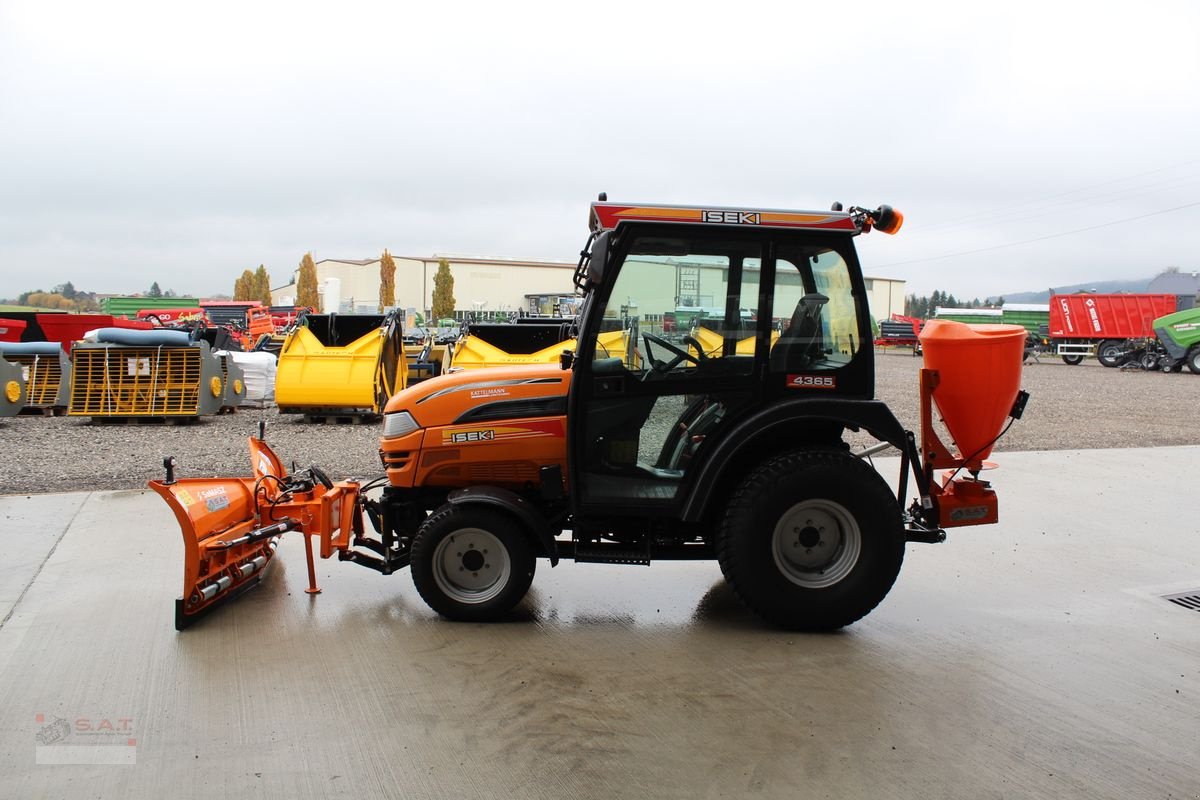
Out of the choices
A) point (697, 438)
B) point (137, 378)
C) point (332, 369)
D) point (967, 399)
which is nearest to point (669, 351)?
point (697, 438)

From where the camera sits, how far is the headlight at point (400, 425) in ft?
16.6

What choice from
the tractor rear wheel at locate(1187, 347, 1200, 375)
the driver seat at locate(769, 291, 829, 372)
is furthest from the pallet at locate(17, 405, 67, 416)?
the tractor rear wheel at locate(1187, 347, 1200, 375)

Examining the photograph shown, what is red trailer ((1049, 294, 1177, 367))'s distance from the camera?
1367 inches

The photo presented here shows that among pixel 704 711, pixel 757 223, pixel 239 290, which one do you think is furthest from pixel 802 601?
pixel 239 290

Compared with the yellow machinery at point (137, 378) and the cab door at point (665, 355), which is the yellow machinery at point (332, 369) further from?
the cab door at point (665, 355)

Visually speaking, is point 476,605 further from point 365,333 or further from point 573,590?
point 365,333

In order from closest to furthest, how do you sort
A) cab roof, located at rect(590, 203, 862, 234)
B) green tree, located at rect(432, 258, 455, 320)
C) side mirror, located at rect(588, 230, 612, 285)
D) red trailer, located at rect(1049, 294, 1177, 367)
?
side mirror, located at rect(588, 230, 612, 285) < cab roof, located at rect(590, 203, 862, 234) < red trailer, located at rect(1049, 294, 1177, 367) < green tree, located at rect(432, 258, 455, 320)

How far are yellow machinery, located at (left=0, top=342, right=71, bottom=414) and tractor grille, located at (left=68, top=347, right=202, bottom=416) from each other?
1241 mm

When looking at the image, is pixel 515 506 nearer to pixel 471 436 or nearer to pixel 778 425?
pixel 471 436

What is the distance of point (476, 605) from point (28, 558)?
3.30m

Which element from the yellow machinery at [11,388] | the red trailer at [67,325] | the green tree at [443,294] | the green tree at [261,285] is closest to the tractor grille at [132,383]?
the yellow machinery at [11,388]

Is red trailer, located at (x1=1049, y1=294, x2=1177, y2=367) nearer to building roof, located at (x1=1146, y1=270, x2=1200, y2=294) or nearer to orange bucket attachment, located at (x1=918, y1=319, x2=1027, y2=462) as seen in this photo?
building roof, located at (x1=1146, y1=270, x2=1200, y2=294)

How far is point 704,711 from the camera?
387cm

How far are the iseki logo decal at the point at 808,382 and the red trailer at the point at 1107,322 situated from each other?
34227 millimetres
